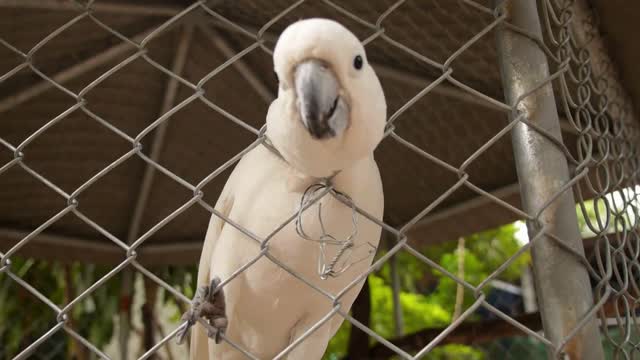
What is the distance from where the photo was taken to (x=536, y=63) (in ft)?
3.19

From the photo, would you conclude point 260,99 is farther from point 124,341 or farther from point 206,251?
point 124,341

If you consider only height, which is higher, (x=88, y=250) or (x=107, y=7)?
(x=107, y=7)

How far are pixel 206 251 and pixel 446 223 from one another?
119cm

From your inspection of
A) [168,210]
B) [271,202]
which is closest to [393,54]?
[271,202]

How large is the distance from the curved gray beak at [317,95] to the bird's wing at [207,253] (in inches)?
21.5

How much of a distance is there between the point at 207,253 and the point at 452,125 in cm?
92

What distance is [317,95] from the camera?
77cm

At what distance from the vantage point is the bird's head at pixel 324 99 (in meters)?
0.79

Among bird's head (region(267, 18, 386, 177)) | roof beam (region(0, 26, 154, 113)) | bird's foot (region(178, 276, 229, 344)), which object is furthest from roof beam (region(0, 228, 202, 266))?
bird's head (region(267, 18, 386, 177))

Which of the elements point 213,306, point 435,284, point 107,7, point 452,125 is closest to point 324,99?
point 213,306

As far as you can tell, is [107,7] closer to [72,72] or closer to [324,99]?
[72,72]

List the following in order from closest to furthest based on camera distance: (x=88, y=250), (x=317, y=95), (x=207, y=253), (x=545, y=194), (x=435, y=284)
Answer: (x=317, y=95), (x=545, y=194), (x=207, y=253), (x=88, y=250), (x=435, y=284)

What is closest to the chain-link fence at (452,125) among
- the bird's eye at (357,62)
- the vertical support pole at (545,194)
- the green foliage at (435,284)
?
the vertical support pole at (545,194)

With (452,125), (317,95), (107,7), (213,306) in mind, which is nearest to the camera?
(317,95)
